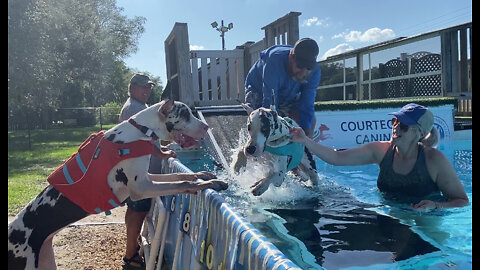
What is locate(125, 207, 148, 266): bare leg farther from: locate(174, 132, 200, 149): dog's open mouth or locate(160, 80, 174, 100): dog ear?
locate(160, 80, 174, 100): dog ear

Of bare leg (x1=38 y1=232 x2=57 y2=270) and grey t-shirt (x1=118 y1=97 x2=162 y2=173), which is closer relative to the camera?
bare leg (x1=38 y1=232 x2=57 y2=270)

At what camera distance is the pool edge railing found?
1.48 m

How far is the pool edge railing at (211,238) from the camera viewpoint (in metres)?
1.48

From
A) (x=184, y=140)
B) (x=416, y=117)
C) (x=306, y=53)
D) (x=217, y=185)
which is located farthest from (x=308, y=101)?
(x=217, y=185)

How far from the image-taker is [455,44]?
12.0 meters

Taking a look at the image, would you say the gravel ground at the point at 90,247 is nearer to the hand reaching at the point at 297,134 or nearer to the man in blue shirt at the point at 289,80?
the hand reaching at the point at 297,134

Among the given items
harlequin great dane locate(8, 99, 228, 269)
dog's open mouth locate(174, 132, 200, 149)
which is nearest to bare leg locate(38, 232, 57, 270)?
harlequin great dane locate(8, 99, 228, 269)

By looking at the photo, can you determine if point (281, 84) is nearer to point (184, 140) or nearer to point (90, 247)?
point (184, 140)

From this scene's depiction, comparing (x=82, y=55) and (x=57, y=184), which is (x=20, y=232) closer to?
(x=57, y=184)

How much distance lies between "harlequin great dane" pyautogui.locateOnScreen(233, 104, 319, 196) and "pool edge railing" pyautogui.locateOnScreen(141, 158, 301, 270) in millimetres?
716

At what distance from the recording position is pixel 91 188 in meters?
2.54

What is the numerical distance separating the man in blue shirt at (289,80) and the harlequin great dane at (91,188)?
1947 mm
